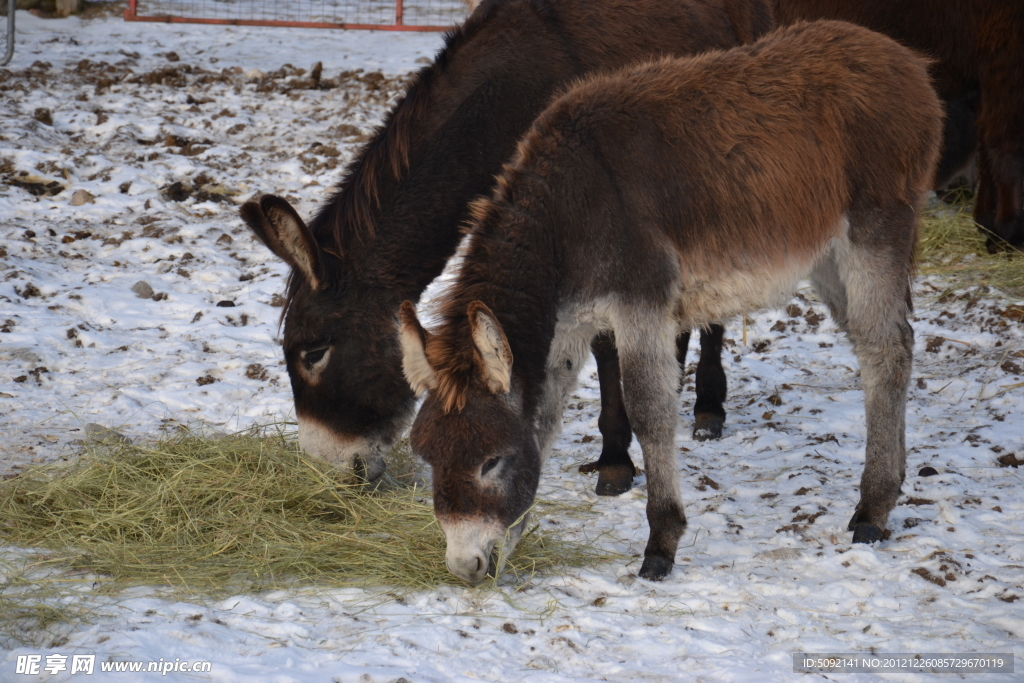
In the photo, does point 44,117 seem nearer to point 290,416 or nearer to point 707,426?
point 290,416

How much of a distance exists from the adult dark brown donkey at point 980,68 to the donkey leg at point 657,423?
4.00m

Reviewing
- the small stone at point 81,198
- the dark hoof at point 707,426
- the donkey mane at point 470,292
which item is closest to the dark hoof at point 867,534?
the dark hoof at point 707,426

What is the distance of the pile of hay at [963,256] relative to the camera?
20.6 feet

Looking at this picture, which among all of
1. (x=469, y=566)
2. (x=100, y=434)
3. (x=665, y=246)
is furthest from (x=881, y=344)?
(x=100, y=434)

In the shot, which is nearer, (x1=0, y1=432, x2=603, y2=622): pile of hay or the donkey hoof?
(x1=0, y1=432, x2=603, y2=622): pile of hay

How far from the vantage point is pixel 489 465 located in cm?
337

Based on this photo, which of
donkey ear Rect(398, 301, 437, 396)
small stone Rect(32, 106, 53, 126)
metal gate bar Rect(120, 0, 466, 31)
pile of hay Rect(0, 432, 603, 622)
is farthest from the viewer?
metal gate bar Rect(120, 0, 466, 31)

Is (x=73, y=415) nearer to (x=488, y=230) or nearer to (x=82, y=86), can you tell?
(x=488, y=230)

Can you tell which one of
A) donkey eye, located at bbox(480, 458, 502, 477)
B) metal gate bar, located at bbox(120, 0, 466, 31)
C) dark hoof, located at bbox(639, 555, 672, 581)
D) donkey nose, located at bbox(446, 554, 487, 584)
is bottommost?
dark hoof, located at bbox(639, 555, 672, 581)

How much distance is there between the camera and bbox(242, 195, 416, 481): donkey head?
4109 millimetres

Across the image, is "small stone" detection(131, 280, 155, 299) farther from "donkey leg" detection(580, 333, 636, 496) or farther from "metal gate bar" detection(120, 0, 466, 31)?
"metal gate bar" detection(120, 0, 466, 31)

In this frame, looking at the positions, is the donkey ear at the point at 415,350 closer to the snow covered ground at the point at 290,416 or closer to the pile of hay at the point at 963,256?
the snow covered ground at the point at 290,416

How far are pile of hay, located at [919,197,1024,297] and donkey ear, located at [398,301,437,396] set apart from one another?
458 cm

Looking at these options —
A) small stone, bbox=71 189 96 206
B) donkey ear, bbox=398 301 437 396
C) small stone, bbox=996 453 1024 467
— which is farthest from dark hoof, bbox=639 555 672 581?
small stone, bbox=71 189 96 206
